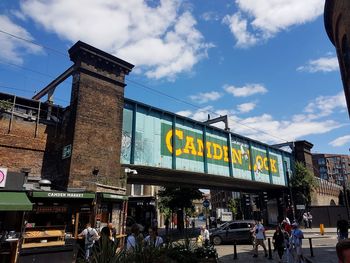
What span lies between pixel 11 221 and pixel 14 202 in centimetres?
181

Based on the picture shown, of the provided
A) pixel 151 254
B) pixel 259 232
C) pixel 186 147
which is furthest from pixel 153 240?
pixel 186 147

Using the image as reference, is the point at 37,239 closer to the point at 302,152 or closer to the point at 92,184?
the point at 92,184

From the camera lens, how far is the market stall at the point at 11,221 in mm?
10852

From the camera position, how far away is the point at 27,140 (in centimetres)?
1498

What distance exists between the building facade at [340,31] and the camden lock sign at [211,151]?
997cm

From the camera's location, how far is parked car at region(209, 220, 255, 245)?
22578 mm

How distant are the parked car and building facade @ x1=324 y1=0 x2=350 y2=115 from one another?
36.4ft

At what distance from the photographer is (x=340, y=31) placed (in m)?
16.5

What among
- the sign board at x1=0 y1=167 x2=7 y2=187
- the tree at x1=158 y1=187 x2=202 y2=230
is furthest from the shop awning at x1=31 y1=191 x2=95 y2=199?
Answer: the tree at x1=158 y1=187 x2=202 y2=230

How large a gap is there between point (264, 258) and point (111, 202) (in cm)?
773

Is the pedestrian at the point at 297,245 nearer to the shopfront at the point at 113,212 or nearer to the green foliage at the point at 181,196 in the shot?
the shopfront at the point at 113,212

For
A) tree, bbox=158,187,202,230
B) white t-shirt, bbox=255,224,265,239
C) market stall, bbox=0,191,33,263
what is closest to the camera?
market stall, bbox=0,191,33,263

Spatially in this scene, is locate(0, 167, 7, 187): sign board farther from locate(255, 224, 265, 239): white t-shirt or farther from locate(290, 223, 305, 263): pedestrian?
locate(255, 224, 265, 239): white t-shirt

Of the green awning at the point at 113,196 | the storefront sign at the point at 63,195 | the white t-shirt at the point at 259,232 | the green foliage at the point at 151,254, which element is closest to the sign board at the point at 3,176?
the storefront sign at the point at 63,195
